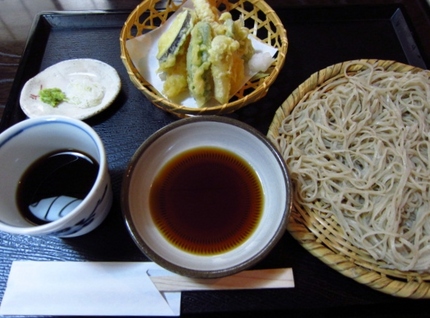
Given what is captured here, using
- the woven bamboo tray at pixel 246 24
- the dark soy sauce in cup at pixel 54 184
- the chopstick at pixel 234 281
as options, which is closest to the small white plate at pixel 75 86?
the woven bamboo tray at pixel 246 24

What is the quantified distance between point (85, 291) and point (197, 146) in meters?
0.72

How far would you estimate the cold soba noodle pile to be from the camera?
1258mm

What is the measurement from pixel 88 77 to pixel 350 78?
1.33 m

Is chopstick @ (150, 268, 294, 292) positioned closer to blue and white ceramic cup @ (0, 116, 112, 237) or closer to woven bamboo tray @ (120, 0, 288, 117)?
blue and white ceramic cup @ (0, 116, 112, 237)

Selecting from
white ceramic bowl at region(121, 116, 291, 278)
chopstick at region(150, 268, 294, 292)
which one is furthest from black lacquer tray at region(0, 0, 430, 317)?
white ceramic bowl at region(121, 116, 291, 278)

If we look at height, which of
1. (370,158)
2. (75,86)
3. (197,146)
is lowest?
(370,158)

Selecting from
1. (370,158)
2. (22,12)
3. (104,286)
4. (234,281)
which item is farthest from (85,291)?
(22,12)

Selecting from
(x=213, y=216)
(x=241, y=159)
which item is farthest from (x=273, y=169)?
(x=213, y=216)

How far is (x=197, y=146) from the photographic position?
1.45m

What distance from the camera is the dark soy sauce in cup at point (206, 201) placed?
1.25 m

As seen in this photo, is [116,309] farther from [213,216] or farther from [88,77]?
[88,77]

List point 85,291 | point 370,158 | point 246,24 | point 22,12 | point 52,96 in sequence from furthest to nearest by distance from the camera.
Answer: point 22,12 < point 246,24 < point 52,96 < point 370,158 < point 85,291

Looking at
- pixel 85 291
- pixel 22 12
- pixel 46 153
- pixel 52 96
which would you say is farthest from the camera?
pixel 22 12

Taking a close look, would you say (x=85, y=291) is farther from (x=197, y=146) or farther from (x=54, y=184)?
(x=197, y=146)
